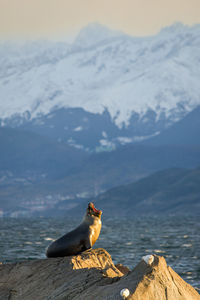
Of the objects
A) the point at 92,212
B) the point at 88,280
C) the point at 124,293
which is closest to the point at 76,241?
the point at 92,212

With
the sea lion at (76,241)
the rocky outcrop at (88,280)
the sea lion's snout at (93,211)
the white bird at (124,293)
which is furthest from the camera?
the sea lion's snout at (93,211)

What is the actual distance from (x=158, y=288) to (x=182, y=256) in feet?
263

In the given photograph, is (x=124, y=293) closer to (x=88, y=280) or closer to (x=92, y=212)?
(x=88, y=280)

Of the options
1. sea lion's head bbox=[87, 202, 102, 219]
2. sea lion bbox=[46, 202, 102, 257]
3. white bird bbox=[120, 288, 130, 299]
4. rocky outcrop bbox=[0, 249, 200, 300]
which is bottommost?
white bird bbox=[120, 288, 130, 299]

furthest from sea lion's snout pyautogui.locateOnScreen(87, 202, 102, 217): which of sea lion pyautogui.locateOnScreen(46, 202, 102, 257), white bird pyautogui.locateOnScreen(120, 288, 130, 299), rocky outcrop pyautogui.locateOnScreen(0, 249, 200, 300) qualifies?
white bird pyautogui.locateOnScreen(120, 288, 130, 299)

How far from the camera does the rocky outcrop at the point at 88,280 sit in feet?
63.7

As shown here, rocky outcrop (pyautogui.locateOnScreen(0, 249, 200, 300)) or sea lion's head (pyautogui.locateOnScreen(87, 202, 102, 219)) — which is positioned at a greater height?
sea lion's head (pyautogui.locateOnScreen(87, 202, 102, 219))

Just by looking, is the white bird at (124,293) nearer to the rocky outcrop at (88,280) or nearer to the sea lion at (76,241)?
the rocky outcrop at (88,280)

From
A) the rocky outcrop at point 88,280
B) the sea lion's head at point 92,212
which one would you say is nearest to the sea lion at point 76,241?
the sea lion's head at point 92,212

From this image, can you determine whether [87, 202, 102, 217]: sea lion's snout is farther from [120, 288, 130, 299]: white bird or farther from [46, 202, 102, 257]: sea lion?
[120, 288, 130, 299]: white bird

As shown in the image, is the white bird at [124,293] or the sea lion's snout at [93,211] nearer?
the white bird at [124,293]

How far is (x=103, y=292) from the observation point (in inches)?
778

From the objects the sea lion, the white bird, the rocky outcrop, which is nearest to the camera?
the white bird

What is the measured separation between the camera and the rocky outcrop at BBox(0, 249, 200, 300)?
19.4 metres
